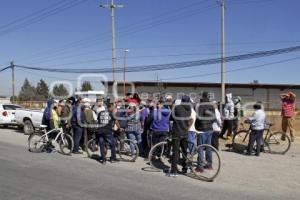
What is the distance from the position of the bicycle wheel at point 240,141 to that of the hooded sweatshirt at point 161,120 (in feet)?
11.3

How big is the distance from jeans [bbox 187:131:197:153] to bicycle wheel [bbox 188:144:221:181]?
21 cm

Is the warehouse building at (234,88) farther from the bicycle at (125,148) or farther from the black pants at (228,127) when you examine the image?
the bicycle at (125,148)

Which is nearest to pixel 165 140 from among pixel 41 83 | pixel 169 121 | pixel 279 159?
pixel 169 121

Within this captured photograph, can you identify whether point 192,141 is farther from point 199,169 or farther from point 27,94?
point 27,94

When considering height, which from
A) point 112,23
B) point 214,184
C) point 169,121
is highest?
point 112,23

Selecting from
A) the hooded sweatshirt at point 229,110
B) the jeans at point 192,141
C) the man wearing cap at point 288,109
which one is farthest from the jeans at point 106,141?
the man wearing cap at point 288,109

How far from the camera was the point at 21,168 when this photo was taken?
1120 cm

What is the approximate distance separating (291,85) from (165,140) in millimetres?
63091

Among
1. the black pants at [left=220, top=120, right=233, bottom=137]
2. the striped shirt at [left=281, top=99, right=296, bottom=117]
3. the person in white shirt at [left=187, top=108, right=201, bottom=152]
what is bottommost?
the black pants at [left=220, top=120, right=233, bottom=137]

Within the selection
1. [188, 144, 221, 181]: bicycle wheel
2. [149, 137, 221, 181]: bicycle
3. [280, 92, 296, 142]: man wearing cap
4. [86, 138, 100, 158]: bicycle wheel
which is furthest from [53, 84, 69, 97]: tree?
[188, 144, 221, 181]: bicycle wheel

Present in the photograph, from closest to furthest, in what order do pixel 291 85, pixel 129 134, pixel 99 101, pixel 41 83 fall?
pixel 129 134 → pixel 99 101 → pixel 291 85 → pixel 41 83

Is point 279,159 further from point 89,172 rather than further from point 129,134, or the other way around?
point 89,172

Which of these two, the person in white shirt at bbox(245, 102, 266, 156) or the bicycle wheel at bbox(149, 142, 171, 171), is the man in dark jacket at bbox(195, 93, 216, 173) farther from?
the person in white shirt at bbox(245, 102, 266, 156)

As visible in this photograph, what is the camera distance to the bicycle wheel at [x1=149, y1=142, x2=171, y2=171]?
36.7 ft
